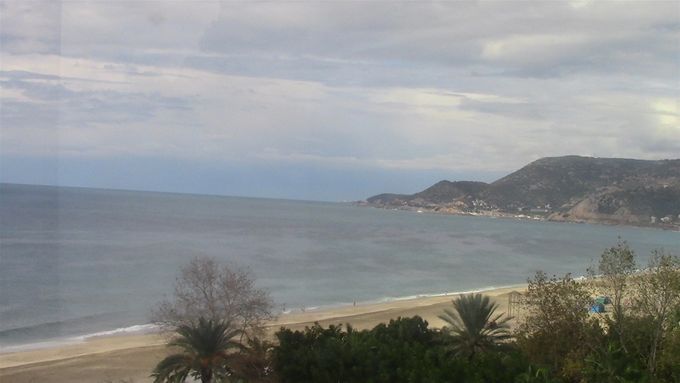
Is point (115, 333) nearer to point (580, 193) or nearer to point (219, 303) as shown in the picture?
point (219, 303)

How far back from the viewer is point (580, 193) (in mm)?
150875

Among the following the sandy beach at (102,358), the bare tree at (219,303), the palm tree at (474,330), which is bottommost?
the sandy beach at (102,358)

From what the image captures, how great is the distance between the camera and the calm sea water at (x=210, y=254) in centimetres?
3666

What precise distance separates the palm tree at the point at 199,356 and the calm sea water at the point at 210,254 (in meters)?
17.0

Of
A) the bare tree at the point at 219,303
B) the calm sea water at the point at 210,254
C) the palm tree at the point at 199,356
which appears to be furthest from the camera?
the calm sea water at the point at 210,254

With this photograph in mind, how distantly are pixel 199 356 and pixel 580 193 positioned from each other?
483 feet

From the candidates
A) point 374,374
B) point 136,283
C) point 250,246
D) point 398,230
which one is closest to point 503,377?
point 374,374

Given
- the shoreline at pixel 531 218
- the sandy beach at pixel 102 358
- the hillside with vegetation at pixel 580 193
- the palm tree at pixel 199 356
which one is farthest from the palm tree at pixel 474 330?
the shoreline at pixel 531 218

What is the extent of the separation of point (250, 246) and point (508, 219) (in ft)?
383

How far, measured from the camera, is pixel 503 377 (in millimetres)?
11891

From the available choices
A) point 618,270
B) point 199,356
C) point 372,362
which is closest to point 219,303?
point 199,356

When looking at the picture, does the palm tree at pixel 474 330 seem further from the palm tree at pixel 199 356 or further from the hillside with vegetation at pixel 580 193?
the hillside with vegetation at pixel 580 193

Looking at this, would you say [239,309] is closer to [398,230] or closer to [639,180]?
[398,230]

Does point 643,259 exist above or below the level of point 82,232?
below
